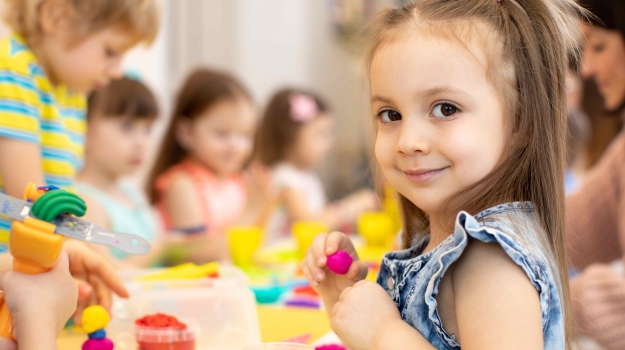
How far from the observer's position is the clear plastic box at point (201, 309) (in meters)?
0.88

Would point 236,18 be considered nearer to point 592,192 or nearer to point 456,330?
point 592,192

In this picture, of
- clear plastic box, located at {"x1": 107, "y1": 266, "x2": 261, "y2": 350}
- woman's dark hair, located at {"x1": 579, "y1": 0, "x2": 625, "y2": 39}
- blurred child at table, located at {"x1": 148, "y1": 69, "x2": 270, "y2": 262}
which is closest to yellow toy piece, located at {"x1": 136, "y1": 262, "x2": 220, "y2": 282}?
clear plastic box, located at {"x1": 107, "y1": 266, "x2": 261, "y2": 350}

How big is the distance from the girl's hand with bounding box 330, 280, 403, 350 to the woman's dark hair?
1.04 metres

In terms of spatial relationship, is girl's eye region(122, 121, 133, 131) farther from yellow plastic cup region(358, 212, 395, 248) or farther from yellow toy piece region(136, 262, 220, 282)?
yellow toy piece region(136, 262, 220, 282)

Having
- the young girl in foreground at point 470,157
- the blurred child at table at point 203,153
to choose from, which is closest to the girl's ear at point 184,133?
the blurred child at table at point 203,153

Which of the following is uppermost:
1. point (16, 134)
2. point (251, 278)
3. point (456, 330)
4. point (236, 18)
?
point (236, 18)

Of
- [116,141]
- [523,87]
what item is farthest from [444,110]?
[116,141]

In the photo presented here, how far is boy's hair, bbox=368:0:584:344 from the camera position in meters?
0.72

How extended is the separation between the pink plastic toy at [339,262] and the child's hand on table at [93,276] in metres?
0.33

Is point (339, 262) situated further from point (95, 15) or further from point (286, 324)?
point (95, 15)

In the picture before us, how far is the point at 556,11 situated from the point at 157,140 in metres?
2.35

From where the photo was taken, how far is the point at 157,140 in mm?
2863

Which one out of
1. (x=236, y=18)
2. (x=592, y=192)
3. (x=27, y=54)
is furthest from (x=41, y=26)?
(x=236, y=18)

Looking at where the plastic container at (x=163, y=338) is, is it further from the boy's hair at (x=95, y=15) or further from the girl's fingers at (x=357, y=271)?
the boy's hair at (x=95, y=15)
